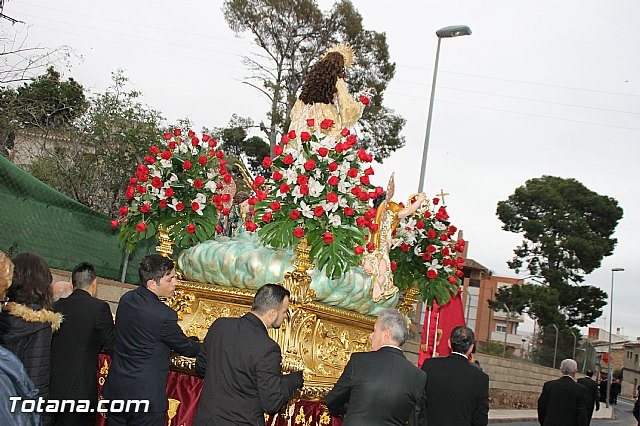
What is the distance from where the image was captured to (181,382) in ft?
19.9

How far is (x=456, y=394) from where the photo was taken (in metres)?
5.48

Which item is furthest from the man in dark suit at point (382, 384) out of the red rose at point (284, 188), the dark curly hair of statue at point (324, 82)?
the dark curly hair of statue at point (324, 82)

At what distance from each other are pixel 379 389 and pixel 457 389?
4.90ft

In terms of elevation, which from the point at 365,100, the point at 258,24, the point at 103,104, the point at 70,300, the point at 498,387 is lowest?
the point at 498,387

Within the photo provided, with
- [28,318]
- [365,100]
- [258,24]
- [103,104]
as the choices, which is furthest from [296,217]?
[258,24]

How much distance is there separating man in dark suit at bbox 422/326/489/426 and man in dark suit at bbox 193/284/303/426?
1.66 meters

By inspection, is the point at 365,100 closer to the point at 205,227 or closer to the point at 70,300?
the point at 205,227

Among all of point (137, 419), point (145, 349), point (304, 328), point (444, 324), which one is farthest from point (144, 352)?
point (444, 324)

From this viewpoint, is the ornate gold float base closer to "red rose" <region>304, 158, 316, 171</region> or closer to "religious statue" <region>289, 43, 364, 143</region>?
"red rose" <region>304, 158, 316, 171</region>

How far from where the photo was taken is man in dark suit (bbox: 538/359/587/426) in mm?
7672

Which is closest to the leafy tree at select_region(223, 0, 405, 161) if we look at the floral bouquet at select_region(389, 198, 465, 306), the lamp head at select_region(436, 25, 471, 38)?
the lamp head at select_region(436, 25, 471, 38)

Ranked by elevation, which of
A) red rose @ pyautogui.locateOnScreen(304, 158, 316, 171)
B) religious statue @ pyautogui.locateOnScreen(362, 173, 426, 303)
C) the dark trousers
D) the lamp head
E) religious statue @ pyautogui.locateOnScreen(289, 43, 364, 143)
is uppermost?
the lamp head

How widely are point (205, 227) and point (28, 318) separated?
114 inches

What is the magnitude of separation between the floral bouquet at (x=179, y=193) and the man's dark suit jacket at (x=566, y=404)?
4235 mm
